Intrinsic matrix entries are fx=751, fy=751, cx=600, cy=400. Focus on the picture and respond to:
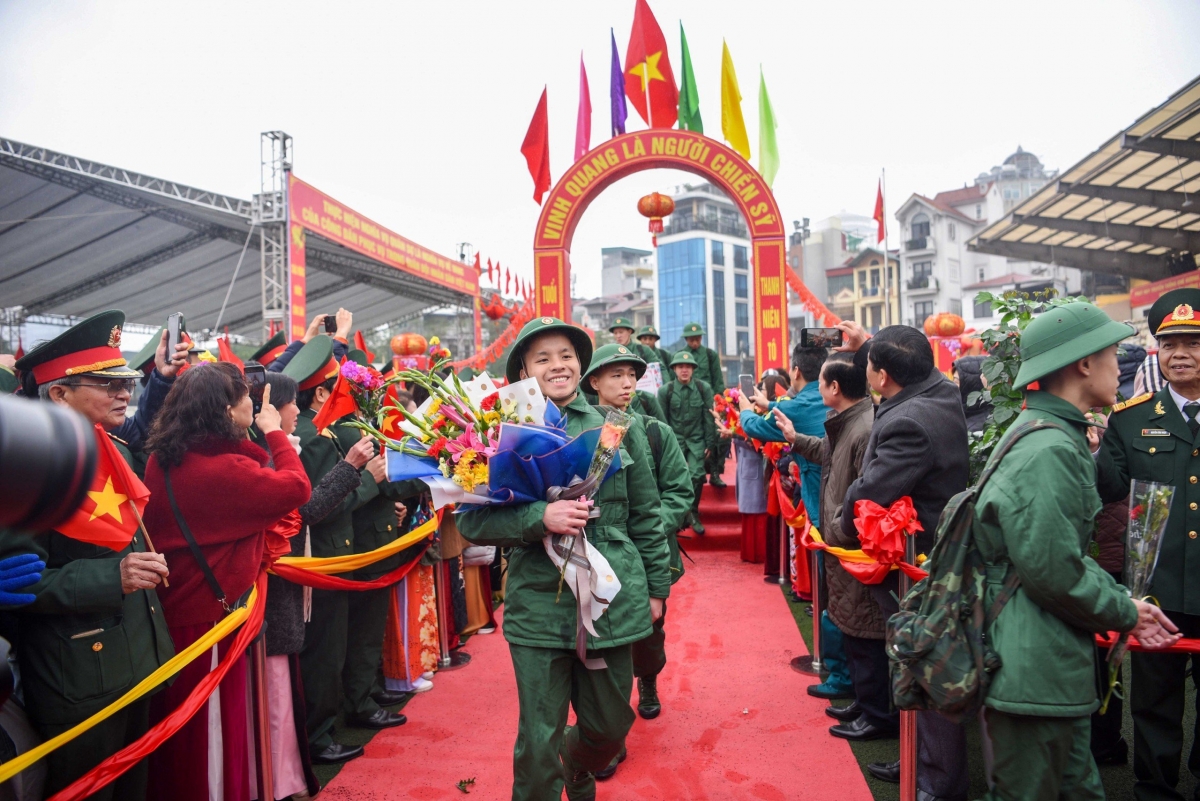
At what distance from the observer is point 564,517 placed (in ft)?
8.39

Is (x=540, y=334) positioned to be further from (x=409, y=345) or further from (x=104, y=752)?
(x=409, y=345)

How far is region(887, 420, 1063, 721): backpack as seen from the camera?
7.05ft

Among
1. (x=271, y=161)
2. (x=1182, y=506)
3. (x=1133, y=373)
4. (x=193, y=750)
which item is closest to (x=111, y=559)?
(x=193, y=750)

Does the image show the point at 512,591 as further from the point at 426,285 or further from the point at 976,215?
the point at 976,215

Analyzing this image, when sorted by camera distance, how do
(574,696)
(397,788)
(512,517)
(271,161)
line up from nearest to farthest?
(512,517), (574,696), (397,788), (271,161)

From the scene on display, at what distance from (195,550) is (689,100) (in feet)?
33.2

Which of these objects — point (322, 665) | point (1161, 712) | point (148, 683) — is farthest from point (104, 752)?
point (1161, 712)

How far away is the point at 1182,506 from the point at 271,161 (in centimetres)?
1162

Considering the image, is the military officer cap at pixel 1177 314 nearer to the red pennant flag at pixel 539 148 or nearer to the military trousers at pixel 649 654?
the military trousers at pixel 649 654

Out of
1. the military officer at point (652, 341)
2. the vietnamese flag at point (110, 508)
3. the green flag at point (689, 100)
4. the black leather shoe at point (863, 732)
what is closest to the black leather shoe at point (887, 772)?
the black leather shoe at point (863, 732)

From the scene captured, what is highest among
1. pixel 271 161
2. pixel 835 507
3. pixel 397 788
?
pixel 271 161

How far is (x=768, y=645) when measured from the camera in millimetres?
5230

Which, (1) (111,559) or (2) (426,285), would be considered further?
(2) (426,285)

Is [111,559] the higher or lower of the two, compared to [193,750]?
higher
